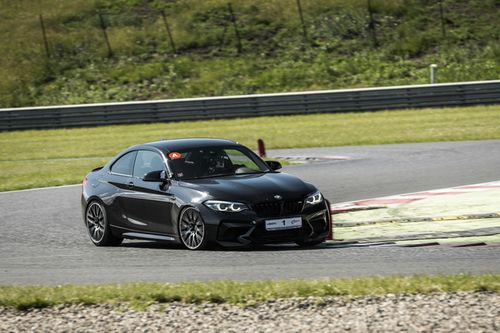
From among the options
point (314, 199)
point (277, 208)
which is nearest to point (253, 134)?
point (314, 199)

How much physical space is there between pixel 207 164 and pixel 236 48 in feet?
115

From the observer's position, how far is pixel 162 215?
13.0 metres

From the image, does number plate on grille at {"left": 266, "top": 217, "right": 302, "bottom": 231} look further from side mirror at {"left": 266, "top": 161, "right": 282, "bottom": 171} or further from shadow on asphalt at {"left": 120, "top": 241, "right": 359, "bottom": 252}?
side mirror at {"left": 266, "top": 161, "right": 282, "bottom": 171}

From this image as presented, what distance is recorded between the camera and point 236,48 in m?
48.0

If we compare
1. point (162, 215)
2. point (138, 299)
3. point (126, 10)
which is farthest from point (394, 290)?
point (126, 10)

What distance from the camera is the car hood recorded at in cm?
1223

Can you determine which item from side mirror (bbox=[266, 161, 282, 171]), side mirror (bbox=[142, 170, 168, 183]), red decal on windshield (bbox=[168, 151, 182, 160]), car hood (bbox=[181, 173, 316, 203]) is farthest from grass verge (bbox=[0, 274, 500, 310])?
side mirror (bbox=[266, 161, 282, 171])

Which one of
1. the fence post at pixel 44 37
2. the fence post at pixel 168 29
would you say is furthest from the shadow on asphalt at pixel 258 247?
the fence post at pixel 44 37

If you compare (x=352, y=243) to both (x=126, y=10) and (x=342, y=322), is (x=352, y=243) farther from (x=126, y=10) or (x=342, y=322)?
(x=126, y=10)

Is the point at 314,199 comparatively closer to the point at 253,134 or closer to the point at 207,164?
the point at 207,164

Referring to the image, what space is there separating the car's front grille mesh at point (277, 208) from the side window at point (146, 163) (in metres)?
1.80

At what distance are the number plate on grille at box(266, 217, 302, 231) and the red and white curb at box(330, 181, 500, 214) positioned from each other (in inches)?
115

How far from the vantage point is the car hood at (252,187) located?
12.2m

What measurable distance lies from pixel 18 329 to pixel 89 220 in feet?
19.4
